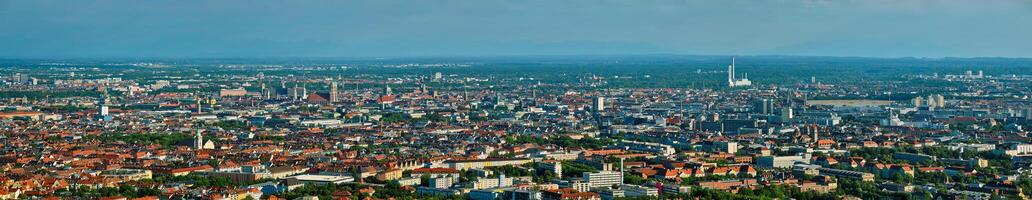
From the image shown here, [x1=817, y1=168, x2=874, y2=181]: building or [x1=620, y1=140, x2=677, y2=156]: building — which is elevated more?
[x1=817, y1=168, x2=874, y2=181]: building

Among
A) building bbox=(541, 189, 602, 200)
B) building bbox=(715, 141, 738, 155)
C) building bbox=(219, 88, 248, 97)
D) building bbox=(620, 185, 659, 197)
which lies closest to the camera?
building bbox=(541, 189, 602, 200)

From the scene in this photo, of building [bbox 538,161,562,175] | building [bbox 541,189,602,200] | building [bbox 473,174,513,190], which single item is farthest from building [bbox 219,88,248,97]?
building [bbox 541,189,602,200]

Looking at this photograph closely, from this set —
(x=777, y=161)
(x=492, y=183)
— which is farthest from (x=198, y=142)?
(x=492, y=183)

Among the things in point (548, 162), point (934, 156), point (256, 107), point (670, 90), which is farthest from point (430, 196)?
point (670, 90)

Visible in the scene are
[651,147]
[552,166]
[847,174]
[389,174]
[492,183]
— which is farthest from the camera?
[651,147]

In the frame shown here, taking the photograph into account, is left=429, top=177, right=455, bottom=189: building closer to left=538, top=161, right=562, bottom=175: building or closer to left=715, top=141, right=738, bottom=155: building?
left=538, top=161, right=562, bottom=175: building

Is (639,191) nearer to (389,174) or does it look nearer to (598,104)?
(389,174)

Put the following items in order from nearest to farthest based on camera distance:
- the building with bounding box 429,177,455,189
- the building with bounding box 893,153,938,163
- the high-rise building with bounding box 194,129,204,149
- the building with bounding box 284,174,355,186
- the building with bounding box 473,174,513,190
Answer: the building with bounding box 473,174,513,190
the building with bounding box 429,177,455,189
the building with bounding box 284,174,355,186
the building with bounding box 893,153,938,163
the high-rise building with bounding box 194,129,204,149

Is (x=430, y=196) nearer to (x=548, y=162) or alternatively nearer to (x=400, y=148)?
(x=548, y=162)
